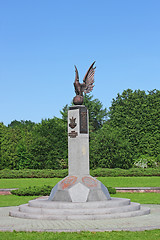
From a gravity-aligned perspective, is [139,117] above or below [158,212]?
above

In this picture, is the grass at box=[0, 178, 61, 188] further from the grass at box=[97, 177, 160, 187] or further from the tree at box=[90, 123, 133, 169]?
the tree at box=[90, 123, 133, 169]

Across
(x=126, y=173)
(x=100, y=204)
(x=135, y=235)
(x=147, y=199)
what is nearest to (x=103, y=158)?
(x=126, y=173)

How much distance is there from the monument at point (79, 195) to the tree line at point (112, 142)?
26.7 metres

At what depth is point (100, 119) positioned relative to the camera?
66312mm

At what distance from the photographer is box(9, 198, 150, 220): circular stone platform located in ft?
39.4

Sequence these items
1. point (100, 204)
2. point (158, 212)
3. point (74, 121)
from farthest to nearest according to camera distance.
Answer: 1. point (74, 121)
2. point (158, 212)
3. point (100, 204)

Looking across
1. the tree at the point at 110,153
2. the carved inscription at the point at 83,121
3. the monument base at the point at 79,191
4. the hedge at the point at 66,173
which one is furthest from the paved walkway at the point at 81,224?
the tree at the point at 110,153

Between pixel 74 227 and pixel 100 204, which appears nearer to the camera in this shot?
pixel 74 227

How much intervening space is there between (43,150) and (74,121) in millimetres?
32030

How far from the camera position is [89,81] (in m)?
16.4

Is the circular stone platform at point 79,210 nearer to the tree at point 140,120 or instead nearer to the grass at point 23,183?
the grass at point 23,183

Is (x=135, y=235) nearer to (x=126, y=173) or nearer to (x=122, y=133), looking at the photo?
(x=126, y=173)

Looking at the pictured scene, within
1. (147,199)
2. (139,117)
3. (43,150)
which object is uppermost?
(139,117)

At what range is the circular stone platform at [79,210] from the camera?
12016 millimetres
